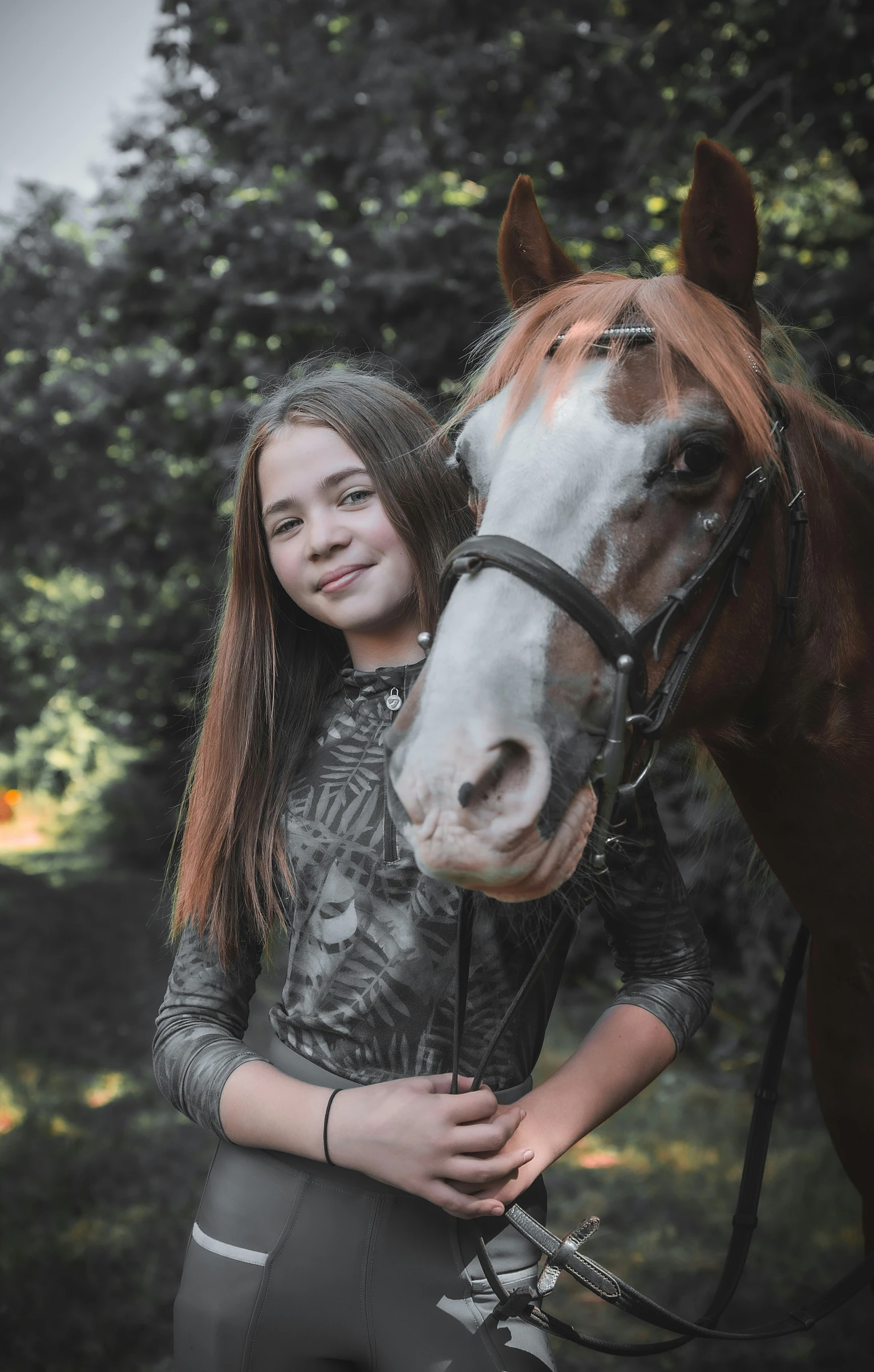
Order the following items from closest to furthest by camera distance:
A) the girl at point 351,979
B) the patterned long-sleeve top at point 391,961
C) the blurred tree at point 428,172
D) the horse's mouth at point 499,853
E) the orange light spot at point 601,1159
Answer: the horse's mouth at point 499,853
the girl at point 351,979
the patterned long-sleeve top at point 391,961
the blurred tree at point 428,172
the orange light spot at point 601,1159

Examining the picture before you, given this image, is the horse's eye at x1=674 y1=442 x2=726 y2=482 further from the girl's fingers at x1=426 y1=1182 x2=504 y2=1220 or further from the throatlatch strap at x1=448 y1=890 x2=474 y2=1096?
the girl's fingers at x1=426 y1=1182 x2=504 y2=1220

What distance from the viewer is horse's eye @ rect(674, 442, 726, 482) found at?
1279 millimetres

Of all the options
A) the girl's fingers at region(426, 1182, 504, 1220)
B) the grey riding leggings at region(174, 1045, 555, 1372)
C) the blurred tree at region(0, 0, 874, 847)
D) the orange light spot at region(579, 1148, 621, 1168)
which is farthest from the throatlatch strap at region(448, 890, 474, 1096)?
the orange light spot at region(579, 1148, 621, 1168)

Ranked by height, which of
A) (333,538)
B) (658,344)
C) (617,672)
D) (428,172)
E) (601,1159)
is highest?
(428,172)

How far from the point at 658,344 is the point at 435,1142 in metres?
1.04

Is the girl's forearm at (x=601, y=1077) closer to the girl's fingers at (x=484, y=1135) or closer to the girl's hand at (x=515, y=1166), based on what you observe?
the girl's hand at (x=515, y=1166)

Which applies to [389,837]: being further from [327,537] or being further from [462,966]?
[327,537]

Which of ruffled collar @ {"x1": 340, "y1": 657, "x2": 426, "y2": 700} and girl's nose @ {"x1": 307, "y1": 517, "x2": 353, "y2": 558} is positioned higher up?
girl's nose @ {"x1": 307, "y1": 517, "x2": 353, "y2": 558}

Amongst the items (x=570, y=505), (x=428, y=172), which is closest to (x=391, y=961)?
(x=570, y=505)

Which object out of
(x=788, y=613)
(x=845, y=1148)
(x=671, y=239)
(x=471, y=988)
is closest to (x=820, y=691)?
(x=788, y=613)

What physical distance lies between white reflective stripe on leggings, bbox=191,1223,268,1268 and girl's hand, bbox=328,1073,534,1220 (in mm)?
210

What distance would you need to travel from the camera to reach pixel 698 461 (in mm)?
1288

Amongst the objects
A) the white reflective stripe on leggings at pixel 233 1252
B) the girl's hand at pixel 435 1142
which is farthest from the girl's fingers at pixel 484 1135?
the white reflective stripe on leggings at pixel 233 1252

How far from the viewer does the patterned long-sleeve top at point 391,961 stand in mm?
1373
